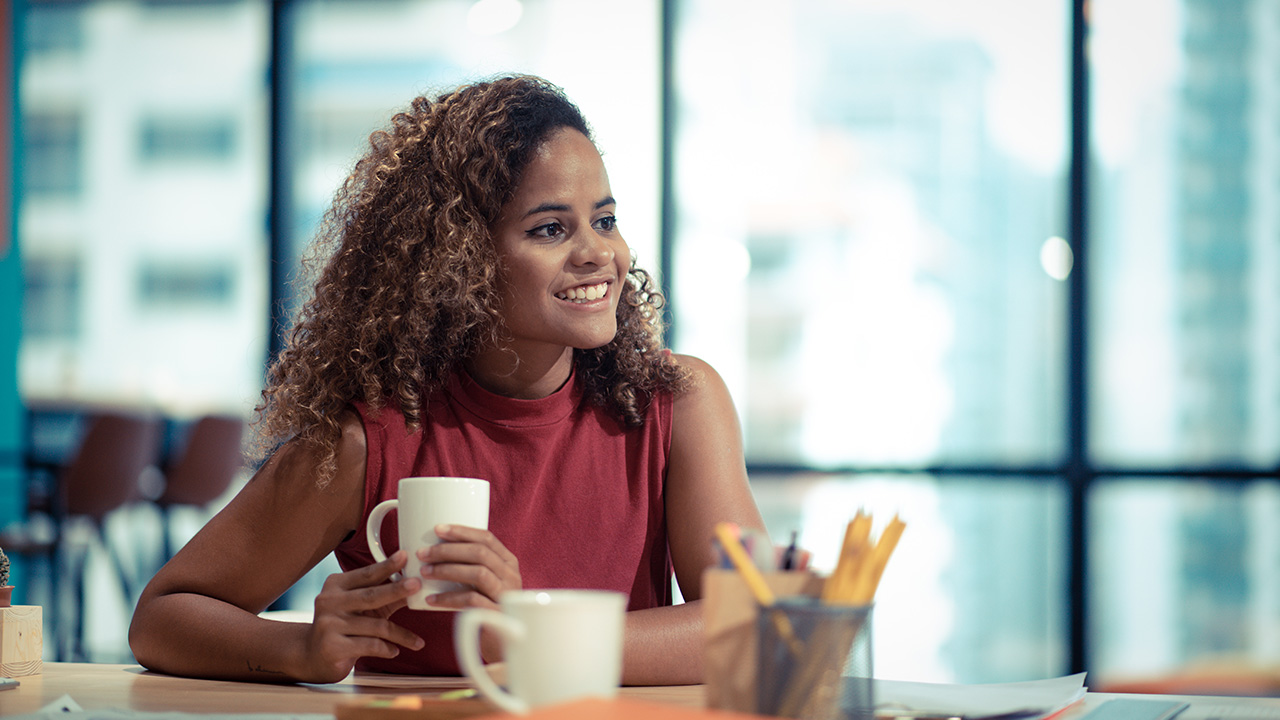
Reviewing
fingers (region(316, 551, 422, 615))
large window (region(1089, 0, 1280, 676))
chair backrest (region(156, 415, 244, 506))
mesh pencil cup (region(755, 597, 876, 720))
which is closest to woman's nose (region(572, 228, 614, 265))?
fingers (region(316, 551, 422, 615))

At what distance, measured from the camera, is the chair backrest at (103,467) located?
3959 mm

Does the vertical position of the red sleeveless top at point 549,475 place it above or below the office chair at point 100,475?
above

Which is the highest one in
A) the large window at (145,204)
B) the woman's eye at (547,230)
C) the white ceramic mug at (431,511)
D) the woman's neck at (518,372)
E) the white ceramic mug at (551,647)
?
the large window at (145,204)

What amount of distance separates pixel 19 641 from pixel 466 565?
48 centimetres

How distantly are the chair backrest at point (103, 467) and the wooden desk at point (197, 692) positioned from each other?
312cm

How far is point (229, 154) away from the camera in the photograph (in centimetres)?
448

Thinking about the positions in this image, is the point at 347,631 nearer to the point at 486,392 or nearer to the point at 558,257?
the point at 486,392

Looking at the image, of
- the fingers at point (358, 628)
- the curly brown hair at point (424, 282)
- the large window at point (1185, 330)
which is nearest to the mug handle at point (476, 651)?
the fingers at point (358, 628)

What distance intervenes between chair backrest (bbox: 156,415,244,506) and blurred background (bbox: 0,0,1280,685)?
6 centimetres

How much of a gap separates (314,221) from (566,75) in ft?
3.80

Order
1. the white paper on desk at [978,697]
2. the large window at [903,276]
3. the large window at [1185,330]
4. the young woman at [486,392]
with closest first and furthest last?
the white paper on desk at [978,697]
the young woman at [486,392]
the large window at [1185,330]
the large window at [903,276]

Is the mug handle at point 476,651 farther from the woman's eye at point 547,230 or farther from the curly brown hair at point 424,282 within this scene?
the woman's eye at point 547,230

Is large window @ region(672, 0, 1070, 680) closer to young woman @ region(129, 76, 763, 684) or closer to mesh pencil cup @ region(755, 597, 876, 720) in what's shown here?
young woman @ region(129, 76, 763, 684)

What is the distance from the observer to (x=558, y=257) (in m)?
1.36
